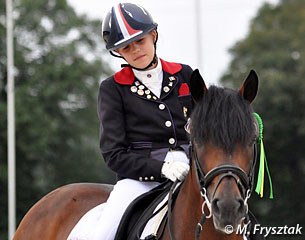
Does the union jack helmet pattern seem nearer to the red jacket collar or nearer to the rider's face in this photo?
the rider's face

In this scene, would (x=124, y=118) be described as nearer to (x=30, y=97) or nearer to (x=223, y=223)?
(x=223, y=223)

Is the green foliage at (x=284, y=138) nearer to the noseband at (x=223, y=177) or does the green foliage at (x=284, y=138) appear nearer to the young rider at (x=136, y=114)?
the young rider at (x=136, y=114)

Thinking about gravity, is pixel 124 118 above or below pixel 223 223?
above

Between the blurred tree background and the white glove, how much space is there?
3165 centimetres

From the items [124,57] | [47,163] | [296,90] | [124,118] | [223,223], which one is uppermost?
[124,57]

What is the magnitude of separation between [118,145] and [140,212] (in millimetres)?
559

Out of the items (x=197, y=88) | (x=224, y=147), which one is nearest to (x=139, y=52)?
(x=197, y=88)

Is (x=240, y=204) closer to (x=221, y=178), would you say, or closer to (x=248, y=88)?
(x=221, y=178)

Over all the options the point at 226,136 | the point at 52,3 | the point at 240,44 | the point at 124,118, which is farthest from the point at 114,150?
the point at 240,44

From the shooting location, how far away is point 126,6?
7012mm

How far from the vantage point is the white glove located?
20.4 ft

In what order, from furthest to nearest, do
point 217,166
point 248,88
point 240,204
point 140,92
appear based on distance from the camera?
point 140,92 → point 248,88 → point 217,166 → point 240,204

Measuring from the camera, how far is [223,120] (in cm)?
558

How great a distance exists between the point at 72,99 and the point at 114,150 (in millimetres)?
35020
